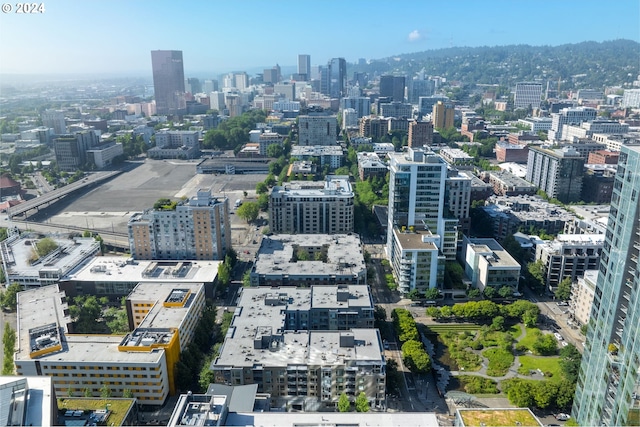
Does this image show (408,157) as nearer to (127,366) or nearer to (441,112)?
(127,366)

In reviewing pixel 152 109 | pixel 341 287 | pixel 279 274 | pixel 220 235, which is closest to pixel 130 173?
pixel 220 235

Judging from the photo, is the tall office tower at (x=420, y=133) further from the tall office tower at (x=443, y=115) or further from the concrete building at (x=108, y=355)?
the concrete building at (x=108, y=355)

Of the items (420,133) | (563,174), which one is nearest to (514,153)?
(420,133)

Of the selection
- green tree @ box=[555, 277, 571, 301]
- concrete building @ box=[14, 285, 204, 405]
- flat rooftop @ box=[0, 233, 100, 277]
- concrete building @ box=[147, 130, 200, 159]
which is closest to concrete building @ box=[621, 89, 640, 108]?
concrete building @ box=[147, 130, 200, 159]

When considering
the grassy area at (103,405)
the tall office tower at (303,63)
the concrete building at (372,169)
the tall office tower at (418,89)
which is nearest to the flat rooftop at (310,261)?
the grassy area at (103,405)

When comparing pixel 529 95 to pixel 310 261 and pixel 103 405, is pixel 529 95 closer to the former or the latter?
pixel 310 261
